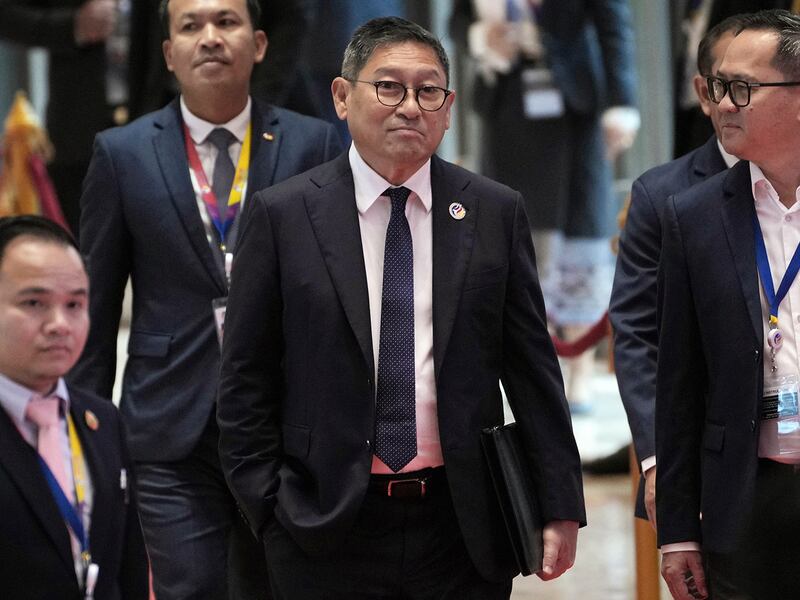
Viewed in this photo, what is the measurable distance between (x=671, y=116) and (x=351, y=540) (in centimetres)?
573

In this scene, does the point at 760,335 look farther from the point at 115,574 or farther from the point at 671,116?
the point at 671,116

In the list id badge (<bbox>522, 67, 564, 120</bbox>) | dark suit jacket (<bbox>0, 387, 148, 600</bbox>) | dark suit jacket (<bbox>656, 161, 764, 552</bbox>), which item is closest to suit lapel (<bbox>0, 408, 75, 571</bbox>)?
dark suit jacket (<bbox>0, 387, 148, 600</bbox>)

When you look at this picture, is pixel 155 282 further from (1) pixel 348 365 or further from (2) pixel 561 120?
(2) pixel 561 120

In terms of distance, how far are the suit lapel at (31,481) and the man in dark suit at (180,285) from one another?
1.51 metres

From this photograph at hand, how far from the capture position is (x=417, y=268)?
3.75m

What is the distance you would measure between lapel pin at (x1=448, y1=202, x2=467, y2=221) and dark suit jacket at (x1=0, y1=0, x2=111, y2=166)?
17.4 feet

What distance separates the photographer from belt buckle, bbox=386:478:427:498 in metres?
3.64

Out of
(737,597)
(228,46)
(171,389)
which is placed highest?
(228,46)

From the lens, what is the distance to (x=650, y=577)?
5410mm

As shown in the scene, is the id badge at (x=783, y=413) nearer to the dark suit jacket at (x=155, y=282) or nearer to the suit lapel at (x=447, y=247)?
the suit lapel at (x=447, y=247)

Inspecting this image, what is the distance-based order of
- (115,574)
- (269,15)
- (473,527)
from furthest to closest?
1. (269,15)
2. (473,527)
3. (115,574)

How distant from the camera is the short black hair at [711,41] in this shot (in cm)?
454

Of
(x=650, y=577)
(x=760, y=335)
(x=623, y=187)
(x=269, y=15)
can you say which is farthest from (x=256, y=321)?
(x=623, y=187)

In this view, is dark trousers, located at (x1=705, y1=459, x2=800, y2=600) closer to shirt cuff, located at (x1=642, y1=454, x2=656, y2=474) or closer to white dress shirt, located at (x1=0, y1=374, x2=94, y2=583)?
shirt cuff, located at (x1=642, y1=454, x2=656, y2=474)
